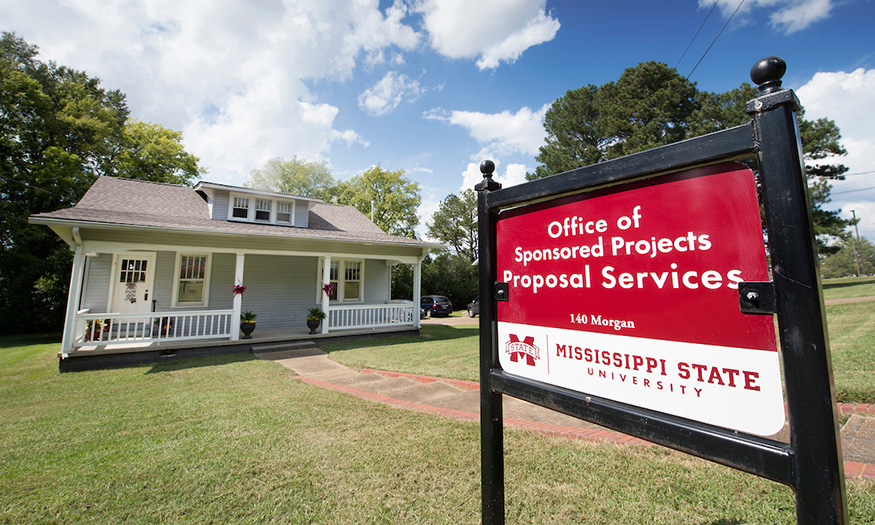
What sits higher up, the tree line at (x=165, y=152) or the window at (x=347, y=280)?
the tree line at (x=165, y=152)

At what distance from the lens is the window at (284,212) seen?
1314 centimetres

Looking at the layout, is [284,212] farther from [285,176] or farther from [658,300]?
[285,176]

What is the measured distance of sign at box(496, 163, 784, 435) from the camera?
1.06 m

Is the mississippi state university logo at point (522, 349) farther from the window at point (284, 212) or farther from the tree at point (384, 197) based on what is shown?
the tree at point (384, 197)

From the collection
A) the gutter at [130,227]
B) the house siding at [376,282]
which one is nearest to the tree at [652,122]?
the house siding at [376,282]

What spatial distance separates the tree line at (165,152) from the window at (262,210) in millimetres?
8045

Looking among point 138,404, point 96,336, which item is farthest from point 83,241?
point 138,404

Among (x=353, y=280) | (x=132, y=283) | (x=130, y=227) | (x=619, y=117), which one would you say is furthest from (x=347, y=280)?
(x=619, y=117)

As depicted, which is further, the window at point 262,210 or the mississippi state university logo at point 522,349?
the window at point 262,210

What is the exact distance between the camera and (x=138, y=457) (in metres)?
3.38

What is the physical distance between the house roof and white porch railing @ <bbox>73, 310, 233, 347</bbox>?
2.15 metres

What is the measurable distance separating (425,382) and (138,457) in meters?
3.71

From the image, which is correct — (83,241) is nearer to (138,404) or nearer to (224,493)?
(138,404)

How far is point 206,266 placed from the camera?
1125cm
